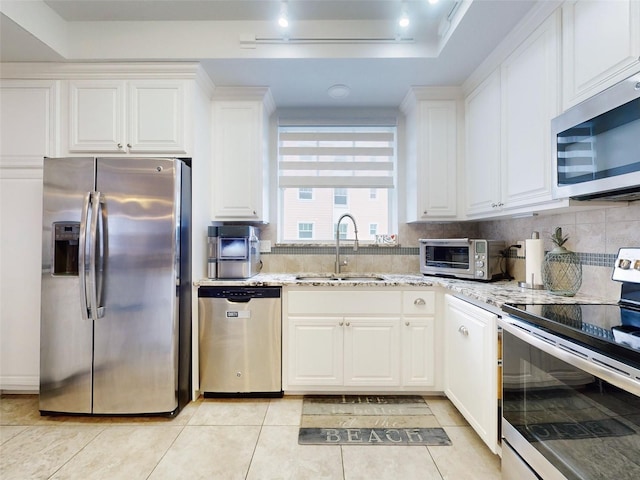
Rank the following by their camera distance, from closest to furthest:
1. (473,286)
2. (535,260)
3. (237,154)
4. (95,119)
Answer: (535,260) < (473,286) < (95,119) < (237,154)

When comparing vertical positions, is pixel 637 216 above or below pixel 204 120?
below

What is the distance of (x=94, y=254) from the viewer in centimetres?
190

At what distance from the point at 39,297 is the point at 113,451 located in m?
1.24

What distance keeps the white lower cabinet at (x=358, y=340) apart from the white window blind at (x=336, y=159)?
1172 mm

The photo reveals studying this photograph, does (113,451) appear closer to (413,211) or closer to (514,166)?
(413,211)

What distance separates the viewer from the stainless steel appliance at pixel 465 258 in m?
2.13

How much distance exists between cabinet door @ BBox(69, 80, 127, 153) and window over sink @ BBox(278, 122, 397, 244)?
4.25 ft

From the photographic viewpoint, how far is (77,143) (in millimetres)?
2199

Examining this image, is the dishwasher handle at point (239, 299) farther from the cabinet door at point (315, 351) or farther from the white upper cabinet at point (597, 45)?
the white upper cabinet at point (597, 45)

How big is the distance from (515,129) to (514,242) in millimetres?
897

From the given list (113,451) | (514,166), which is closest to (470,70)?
(514,166)

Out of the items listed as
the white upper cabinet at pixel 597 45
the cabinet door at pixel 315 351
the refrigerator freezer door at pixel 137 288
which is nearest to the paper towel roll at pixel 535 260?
the white upper cabinet at pixel 597 45

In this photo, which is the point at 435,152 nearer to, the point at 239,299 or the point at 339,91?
the point at 339,91

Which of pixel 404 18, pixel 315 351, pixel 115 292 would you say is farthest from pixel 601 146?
pixel 115 292
